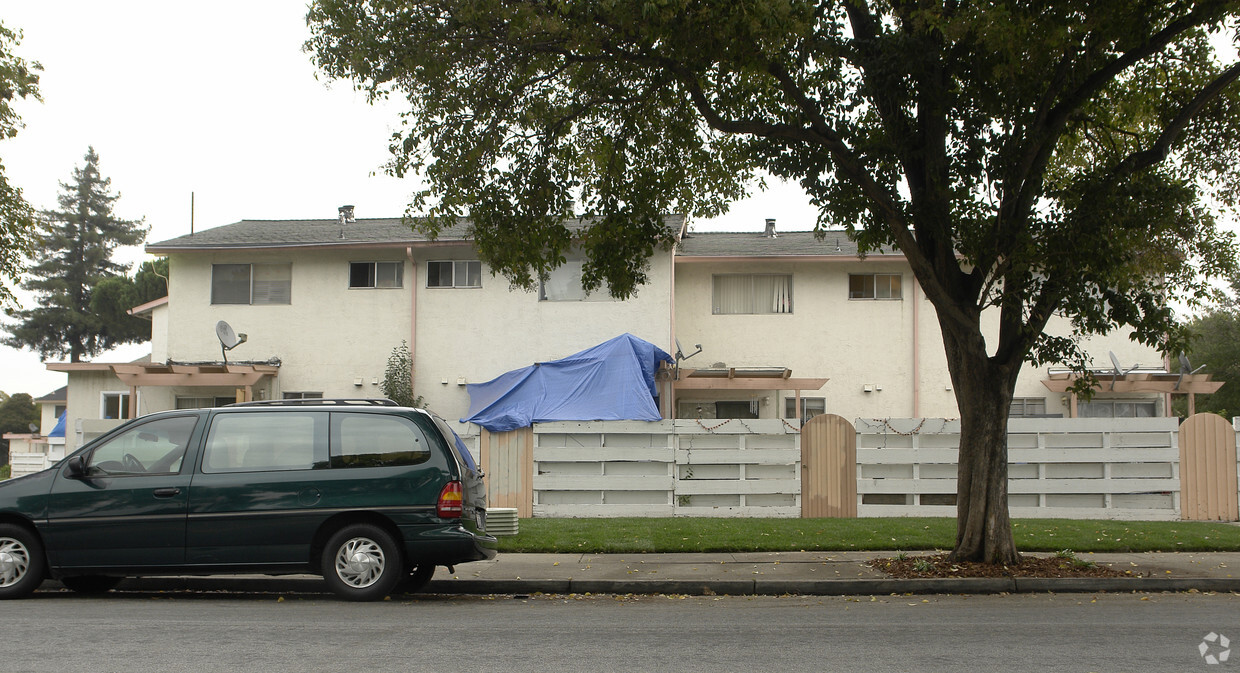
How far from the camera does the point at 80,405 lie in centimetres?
2784

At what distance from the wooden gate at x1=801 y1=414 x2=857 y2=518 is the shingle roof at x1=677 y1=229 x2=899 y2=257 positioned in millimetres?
8567

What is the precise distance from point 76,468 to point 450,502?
3451mm

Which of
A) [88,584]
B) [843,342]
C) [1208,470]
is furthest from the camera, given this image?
[843,342]

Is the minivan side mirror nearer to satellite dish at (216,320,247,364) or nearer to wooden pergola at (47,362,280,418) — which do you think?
satellite dish at (216,320,247,364)

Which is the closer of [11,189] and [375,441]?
[375,441]

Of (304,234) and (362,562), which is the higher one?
(304,234)

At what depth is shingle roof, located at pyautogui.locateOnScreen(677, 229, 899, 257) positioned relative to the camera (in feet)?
80.8

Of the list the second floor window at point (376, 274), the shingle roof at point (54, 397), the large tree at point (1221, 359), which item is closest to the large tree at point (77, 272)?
the shingle roof at point (54, 397)

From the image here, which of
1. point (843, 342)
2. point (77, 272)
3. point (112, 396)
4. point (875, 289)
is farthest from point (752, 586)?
point (77, 272)

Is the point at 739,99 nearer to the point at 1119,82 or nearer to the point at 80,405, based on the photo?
the point at 1119,82

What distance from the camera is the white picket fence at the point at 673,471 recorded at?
52.9ft

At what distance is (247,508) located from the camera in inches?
364

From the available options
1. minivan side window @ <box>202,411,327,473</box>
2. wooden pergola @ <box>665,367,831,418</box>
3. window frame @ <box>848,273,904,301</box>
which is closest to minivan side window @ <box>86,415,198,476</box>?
minivan side window @ <box>202,411,327,473</box>

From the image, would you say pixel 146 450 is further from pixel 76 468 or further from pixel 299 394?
pixel 299 394
